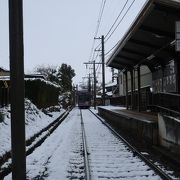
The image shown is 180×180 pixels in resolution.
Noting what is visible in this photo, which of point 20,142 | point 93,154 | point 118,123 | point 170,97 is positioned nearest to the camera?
point 20,142

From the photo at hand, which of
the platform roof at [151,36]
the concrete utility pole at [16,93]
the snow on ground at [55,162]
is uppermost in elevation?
the platform roof at [151,36]

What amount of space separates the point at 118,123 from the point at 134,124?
7866mm

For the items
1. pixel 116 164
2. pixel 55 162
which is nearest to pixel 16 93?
pixel 116 164

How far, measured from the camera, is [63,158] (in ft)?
44.2

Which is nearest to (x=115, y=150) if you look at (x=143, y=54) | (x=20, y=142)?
(x=20, y=142)

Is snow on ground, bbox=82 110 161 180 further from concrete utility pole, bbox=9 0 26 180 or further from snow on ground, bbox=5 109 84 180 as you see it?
concrete utility pole, bbox=9 0 26 180

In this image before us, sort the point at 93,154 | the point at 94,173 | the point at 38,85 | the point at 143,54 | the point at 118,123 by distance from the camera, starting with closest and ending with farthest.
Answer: the point at 94,173 < the point at 93,154 < the point at 143,54 < the point at 118,123 < the point at 38,85

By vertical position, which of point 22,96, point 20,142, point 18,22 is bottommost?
point 20,142

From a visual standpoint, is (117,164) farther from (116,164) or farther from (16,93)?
(16,93)

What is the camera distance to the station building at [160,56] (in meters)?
14.1

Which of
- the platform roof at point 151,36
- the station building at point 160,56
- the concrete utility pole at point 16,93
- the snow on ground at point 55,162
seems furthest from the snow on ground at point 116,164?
the platform roof at point 151,36

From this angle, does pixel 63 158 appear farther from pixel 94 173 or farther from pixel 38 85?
pixel 38 85

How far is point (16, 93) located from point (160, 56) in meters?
18.3

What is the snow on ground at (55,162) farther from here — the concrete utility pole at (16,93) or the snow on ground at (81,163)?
the concrete utility pole at (16,93)
